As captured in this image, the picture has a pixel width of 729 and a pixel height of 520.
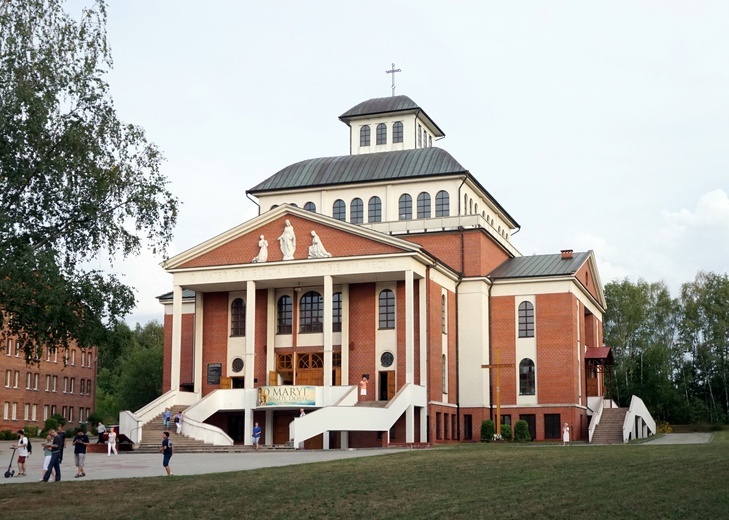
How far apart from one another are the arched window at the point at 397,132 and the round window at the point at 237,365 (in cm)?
1847

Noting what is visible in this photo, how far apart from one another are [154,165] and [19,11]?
5.39m

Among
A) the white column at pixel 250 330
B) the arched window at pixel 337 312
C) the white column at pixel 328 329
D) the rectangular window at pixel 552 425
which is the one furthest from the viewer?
the rectangular window at pixel 552 425

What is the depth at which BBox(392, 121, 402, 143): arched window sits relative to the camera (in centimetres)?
6291

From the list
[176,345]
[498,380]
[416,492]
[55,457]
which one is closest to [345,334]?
[498,380]

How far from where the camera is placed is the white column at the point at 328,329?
4747cm

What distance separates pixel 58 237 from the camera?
26938 millimetres

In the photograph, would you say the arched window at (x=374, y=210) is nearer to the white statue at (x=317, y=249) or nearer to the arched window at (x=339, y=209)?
the arched window at (x=339, y=209)

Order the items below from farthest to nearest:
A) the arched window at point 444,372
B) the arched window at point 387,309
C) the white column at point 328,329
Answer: the arched window at point 444,372
the arched window at point 387,309
the white column at point 328,329

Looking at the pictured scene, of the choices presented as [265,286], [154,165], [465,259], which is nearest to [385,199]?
[465,259]

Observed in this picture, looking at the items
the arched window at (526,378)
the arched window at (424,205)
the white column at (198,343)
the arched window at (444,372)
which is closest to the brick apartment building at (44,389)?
the white column at (198,343)

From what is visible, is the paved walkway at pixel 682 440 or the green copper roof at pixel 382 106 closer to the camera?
the paved walkway at pixel 682 440

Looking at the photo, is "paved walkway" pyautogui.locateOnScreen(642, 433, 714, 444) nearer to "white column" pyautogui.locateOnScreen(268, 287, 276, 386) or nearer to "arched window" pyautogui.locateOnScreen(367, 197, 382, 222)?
"white column" pyautogui.locateOnScreen(268, 287, 276, 386)

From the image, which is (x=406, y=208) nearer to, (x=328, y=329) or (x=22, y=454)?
(x=328, y=329)

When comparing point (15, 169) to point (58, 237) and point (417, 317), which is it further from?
point (417, 317)
